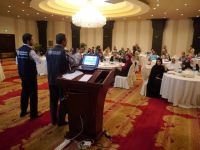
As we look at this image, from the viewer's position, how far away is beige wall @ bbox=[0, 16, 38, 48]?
14412 mm

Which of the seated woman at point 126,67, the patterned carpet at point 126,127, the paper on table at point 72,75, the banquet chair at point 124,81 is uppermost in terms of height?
the paper on table at point 72,75

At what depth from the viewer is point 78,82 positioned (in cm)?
262

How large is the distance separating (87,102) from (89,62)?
0.76 metres

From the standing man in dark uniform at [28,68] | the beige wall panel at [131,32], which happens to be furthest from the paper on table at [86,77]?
the beige wall panel at [131,32]

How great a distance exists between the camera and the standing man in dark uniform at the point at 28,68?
3.58m

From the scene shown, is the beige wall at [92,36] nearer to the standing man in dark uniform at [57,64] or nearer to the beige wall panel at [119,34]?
the beige wall panel at [119,34]

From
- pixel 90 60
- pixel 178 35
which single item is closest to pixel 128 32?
pixel 178 35

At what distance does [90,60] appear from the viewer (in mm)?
3178

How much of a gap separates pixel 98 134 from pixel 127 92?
3.40 metres

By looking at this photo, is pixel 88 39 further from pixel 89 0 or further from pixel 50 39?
pixel 89 0

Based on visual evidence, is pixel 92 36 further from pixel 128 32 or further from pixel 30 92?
pixel 30 92

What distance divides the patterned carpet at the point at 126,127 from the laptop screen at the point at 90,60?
→ 127cm

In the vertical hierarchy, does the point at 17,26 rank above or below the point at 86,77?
above

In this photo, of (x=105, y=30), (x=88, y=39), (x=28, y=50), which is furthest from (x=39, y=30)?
(x=28, y=50)
